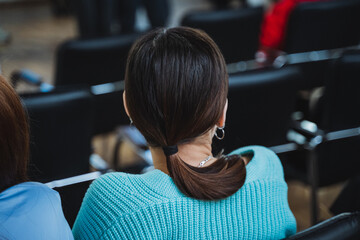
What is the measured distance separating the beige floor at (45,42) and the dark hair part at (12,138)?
1.71 meters

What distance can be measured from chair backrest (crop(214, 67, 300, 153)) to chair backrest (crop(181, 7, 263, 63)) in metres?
0.98

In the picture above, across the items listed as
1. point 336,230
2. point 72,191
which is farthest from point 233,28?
point 336,230

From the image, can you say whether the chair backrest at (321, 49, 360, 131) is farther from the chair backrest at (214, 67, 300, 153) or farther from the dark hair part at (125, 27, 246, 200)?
the dark hair part at (125, 27, 246, 200)

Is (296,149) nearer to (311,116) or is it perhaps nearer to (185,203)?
(311,116)

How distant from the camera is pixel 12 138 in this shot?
95 centimetres

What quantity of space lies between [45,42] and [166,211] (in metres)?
5.48

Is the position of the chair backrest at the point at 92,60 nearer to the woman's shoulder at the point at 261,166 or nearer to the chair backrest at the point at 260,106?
the chair backrest at the point at 260,106

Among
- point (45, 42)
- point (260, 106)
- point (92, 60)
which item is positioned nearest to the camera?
point (260, 106)

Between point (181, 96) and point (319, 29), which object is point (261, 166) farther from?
point (319, 29)

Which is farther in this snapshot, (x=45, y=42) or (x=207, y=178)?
(x=45, y=42)

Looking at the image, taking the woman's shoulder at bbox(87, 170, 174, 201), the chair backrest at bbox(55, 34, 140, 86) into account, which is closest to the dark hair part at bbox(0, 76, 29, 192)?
the woman's shoulder at bbox(87, 170, 174, 201)

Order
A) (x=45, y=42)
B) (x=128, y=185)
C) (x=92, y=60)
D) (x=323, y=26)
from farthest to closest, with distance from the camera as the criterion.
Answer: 1. (x=45, y=42)
2. (x=323, y=26)
3. (x=92, y=60)
4. (x=128, y=185)

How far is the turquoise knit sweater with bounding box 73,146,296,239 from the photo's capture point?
104 centimetres

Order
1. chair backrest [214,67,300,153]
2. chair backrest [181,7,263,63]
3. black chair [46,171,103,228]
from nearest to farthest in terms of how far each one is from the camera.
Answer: black chair [46,171,103,228] → chair backrest [214,67,300,153] → chair backrest [181,7,263,63]
